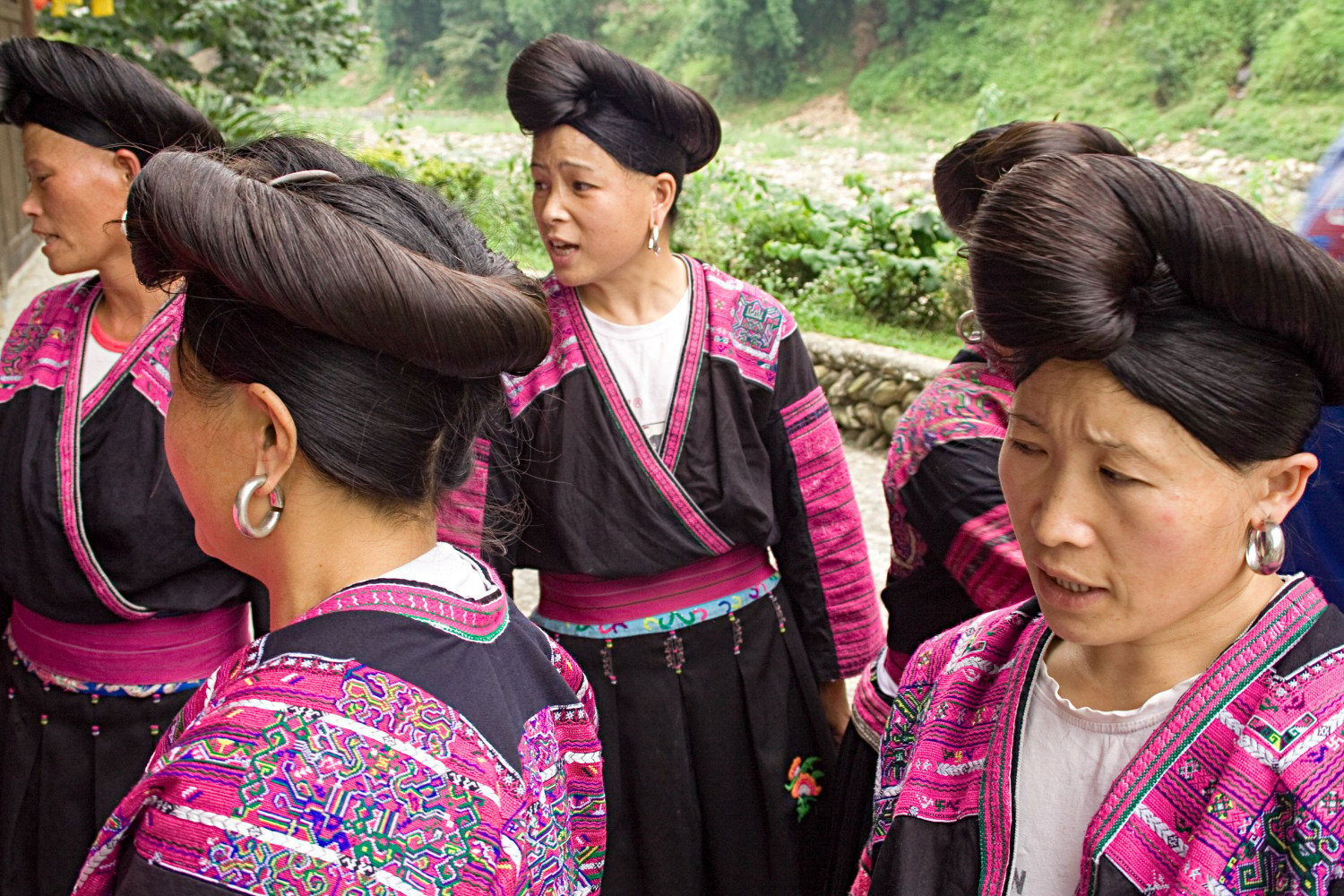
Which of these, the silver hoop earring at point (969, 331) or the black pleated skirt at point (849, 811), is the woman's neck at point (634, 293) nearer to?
the silver hoop earring at point (969, 331)

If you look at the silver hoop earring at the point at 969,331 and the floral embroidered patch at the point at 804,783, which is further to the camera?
the floral embroidered patch at the point at 804,783

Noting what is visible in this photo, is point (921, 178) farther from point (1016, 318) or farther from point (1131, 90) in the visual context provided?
point (1016, 318)

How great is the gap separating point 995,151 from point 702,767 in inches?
54.3

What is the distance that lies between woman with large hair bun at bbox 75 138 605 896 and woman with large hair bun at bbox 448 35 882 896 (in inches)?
38.7

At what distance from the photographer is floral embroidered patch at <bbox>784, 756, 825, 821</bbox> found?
251 cm

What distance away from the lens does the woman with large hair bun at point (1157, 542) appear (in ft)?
3.57

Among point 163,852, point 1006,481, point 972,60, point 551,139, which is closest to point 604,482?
point 551,139

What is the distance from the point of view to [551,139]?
2539 millimetres

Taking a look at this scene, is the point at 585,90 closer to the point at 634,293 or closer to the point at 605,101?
the point at 605,101

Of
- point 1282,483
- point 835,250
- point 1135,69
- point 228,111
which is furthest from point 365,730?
point 1135,69

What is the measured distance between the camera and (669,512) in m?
2.38

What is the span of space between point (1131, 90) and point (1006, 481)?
20.5m

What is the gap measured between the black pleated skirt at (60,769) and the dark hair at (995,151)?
1762mm

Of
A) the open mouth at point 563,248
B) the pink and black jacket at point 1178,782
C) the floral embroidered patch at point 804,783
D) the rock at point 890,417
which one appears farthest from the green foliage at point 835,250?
the pink and black jacket at point 1178,782
